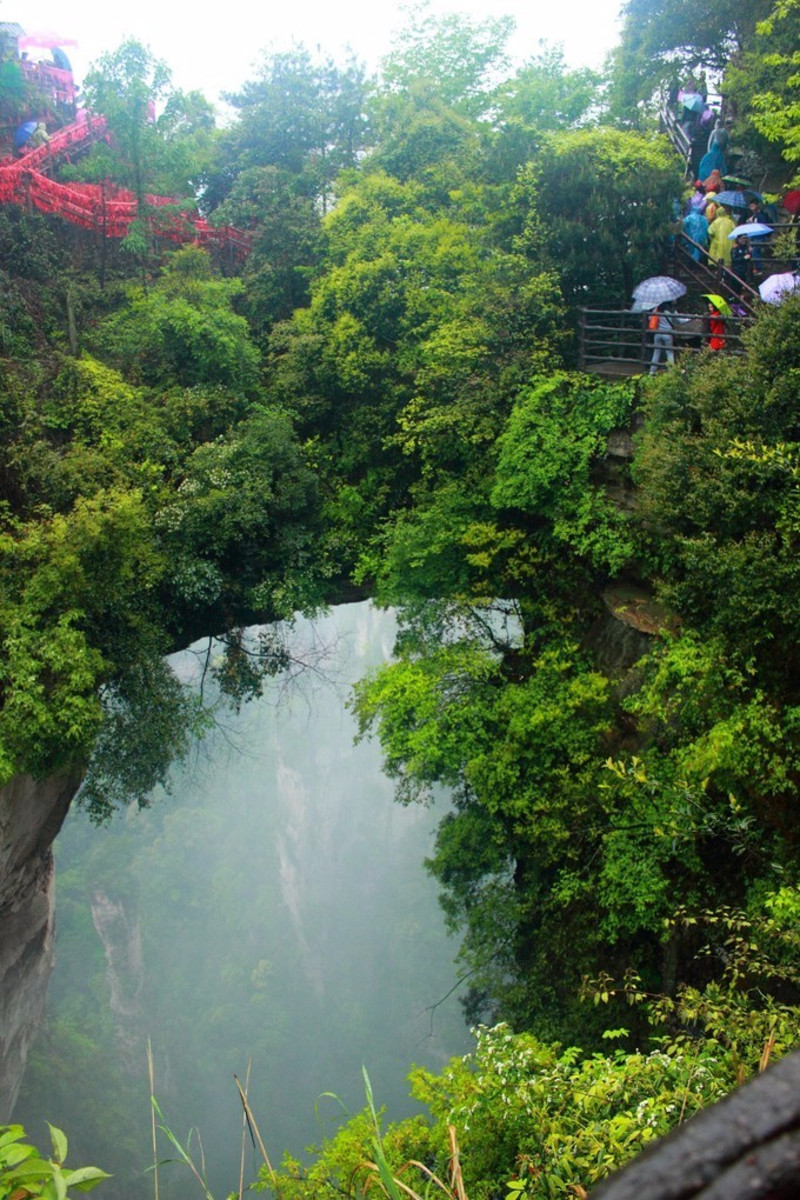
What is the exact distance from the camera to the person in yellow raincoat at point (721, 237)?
403 inches

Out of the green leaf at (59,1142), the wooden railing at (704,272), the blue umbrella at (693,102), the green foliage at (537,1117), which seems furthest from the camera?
the blue umbrella at (693,102)

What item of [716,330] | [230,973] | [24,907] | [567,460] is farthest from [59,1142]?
[230,973]

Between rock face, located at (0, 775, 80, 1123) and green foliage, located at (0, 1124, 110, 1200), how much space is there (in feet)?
24.6

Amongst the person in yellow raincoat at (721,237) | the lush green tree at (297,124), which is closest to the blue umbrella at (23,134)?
the lush green tree at (297,124)

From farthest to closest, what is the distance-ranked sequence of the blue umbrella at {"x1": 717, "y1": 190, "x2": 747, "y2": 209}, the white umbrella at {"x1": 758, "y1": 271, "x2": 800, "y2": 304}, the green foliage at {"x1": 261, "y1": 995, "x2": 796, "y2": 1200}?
the blue umbrella at {"x1": 717, "y1": 190, "x2": 747, "y2": 209} < the white umbrella at {"x1": 758, "y1": 271, "x2": 800, "y2": 304} < the green foliage at {"x1": 261, "y1": 995, "x2": 796, "y2": 1200}

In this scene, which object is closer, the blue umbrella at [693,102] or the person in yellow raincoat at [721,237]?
the person in yellow raincoat at [721,237]

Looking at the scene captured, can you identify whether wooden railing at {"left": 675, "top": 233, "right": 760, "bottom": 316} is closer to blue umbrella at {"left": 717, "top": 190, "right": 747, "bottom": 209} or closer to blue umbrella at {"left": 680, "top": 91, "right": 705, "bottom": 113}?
blue umbrella at {"left": 717, "top": 190, "right": 747, "bottom": 209}

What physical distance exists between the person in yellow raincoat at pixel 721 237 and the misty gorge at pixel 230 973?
77.1 ft

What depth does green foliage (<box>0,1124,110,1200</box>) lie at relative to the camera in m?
2.16

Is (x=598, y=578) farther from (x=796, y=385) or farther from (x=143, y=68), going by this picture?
(x=143, y=68)

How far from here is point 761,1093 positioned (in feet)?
2.82

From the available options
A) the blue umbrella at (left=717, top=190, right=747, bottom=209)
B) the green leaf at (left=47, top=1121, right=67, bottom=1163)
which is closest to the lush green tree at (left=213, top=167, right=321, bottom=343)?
the blue umbrella at (left=717, top=190, right=747, bottom=209)

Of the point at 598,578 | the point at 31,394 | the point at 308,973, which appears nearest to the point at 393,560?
the point at 598,578

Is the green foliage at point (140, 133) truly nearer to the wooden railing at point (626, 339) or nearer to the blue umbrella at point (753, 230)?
the wooden railing at point (626, 339)
